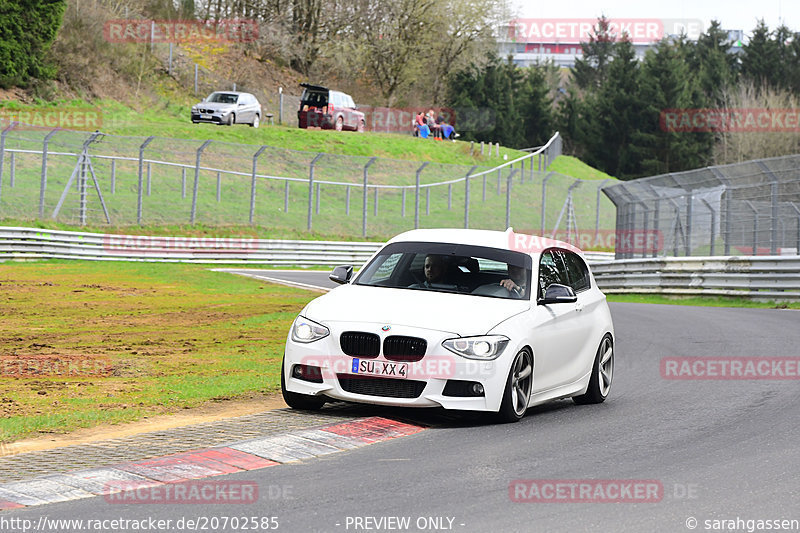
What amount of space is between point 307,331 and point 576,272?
3.13 metres

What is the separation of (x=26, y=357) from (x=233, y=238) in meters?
23.3

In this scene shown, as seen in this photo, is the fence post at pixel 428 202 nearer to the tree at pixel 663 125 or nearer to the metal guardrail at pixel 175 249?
the metal guardrail at pixel 175 249

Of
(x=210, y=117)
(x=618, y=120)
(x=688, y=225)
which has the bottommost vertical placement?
(x=688, y=225)

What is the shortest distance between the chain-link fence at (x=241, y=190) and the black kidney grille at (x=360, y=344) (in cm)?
2290

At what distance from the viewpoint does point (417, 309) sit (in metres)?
8.78

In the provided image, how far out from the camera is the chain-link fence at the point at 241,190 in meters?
32.7

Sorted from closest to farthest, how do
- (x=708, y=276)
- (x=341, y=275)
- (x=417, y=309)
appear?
(x=417, y=309) → (x=341, y=275) → (x=708, y=276)

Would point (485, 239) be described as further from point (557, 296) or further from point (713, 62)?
point (713, 62)

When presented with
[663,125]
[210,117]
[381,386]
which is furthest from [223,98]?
[381,386]

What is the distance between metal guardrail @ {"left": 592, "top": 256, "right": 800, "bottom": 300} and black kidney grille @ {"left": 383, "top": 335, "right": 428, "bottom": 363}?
17.3 m

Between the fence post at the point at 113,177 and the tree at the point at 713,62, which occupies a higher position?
the tree at the point at 713,62

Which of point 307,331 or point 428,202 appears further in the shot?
point 428,202

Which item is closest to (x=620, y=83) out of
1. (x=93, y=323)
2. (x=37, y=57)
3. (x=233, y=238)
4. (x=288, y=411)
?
(x=37, y=57)

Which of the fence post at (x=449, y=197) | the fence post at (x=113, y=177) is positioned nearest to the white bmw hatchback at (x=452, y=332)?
the fence post at (x=113, y=177)
